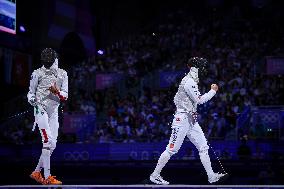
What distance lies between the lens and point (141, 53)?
75.5 feet

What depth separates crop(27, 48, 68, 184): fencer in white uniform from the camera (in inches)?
322

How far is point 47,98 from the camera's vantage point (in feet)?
27.3

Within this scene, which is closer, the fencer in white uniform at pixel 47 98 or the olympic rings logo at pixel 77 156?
the fencer in white uniform at pixel 47 98

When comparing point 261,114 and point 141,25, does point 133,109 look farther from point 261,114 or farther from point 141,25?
point 141,25

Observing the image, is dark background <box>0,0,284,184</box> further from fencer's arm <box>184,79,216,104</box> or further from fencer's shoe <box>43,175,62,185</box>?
fencer's arm <box>184,79,216,104</box>

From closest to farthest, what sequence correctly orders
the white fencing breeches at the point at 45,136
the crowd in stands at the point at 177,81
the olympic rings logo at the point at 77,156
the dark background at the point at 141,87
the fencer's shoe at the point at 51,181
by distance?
the fencer's shoe at the point at 51,181 < the white fencing breeches at the point at 45,136 < the dark background at the point at 141,87 < the olympic rings logo at the point at 77,156 < the crowd in stands at the point at 177,81

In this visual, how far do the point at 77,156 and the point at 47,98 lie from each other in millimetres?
7335

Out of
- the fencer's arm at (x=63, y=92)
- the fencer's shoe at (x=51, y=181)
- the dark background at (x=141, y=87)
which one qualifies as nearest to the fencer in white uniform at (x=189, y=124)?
the dark background at (x=141, y=87)

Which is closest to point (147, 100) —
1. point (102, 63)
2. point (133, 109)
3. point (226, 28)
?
point (133, 109)

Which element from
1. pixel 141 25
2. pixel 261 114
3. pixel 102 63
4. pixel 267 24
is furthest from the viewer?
pixel 141 25

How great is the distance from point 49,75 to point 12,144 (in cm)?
824

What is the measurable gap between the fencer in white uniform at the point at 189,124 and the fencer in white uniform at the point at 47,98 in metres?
1.86

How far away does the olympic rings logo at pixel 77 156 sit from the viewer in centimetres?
1532

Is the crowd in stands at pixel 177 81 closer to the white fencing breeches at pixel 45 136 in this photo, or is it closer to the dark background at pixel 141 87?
the dark background at pixel 141 87
